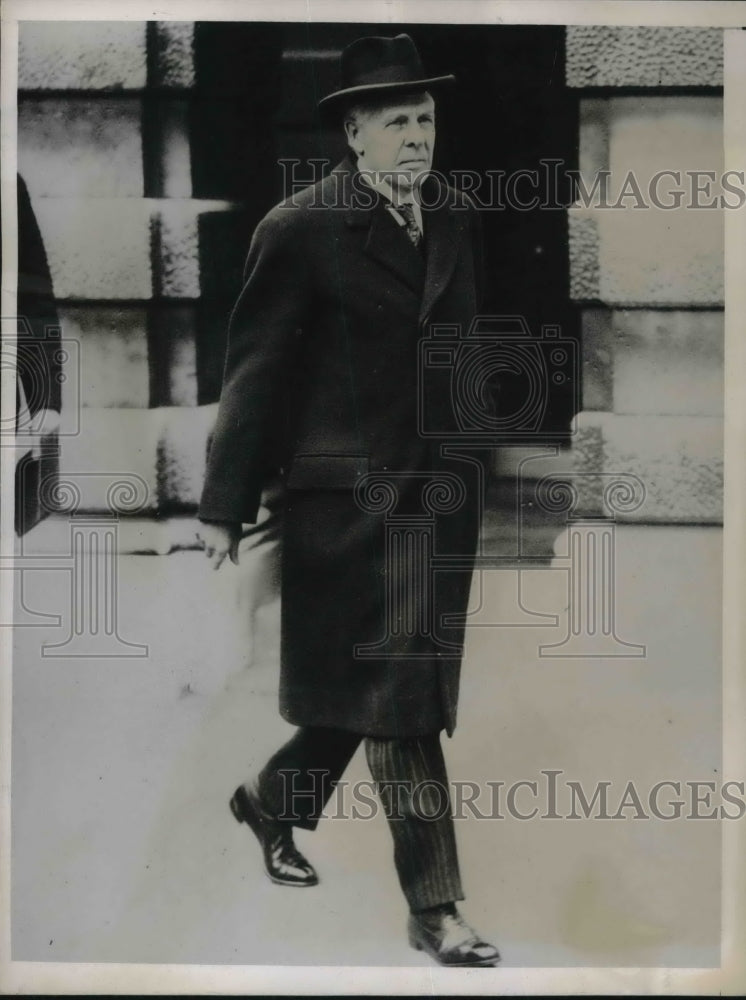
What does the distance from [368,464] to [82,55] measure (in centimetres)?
118

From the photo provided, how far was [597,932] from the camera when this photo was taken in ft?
9.70

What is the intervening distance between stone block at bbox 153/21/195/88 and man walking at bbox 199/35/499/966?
1.12ft

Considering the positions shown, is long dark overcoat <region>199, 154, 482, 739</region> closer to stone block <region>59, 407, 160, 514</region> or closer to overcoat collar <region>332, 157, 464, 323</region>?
overcoat collar <region>332, 157, 464, 323</region>

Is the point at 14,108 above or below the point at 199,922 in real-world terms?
above

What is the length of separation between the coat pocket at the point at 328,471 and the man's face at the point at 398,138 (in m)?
0.65

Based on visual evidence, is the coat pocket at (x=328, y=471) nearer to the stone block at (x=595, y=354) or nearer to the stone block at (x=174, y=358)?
the stone block at (x=174, y=358)

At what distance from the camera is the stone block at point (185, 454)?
2.93m

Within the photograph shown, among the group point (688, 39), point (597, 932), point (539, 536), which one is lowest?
point (597, 932)

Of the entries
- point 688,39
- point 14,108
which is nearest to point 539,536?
point 688,39

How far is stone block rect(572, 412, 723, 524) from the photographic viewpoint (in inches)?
116

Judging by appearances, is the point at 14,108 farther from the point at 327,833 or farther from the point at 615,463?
the point at 327,833

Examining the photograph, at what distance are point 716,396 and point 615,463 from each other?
0.29 m
